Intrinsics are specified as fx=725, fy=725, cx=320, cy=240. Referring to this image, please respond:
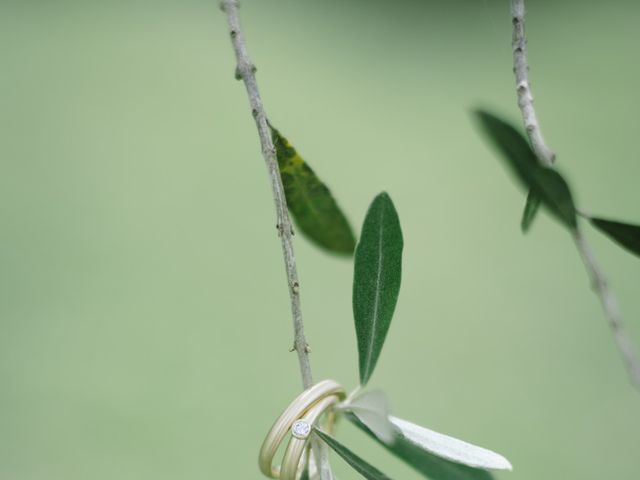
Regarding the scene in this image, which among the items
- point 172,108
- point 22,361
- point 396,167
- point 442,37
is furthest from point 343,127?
point 22,361

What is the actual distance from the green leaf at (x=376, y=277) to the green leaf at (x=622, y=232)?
10 centimetres

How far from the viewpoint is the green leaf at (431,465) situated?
1.04 ft

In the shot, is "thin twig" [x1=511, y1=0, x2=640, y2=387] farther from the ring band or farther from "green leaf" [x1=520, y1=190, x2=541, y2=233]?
the ring band

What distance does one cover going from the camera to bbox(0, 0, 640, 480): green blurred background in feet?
5.80

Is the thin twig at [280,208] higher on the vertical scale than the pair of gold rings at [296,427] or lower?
higher

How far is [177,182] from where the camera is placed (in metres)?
2.42

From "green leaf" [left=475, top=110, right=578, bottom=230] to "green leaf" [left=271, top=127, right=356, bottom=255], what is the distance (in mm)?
176

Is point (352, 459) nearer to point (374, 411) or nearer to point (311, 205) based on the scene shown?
point (374, 411)

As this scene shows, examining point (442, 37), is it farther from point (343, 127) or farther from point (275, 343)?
point (275, 343)

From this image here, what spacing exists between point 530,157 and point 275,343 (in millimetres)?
1699

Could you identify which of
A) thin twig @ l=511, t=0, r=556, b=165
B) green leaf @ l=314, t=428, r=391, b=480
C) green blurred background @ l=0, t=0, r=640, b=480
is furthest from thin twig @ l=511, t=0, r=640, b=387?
green blurred background @ l=0, t=0, r=640, b=480

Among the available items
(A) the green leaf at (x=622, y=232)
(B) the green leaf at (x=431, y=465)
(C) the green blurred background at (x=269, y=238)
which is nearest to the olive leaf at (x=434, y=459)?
(B) the green leaf at (x=431, y=465)

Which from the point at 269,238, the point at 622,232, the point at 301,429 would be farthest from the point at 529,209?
the point at 269,238

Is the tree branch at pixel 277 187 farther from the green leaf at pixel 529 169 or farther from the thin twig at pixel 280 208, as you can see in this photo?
the green leaf at pixel 529 169
